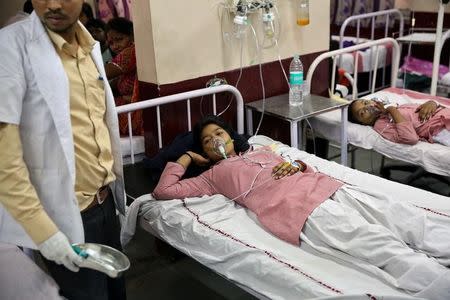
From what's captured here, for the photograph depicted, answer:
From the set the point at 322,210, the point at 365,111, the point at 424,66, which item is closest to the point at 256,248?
the point at 322,210

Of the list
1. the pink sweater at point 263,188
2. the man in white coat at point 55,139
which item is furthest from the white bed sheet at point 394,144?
the man in white coat at point 55,139

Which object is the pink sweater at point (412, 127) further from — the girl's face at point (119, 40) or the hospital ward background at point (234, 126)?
the girl's face at point (119, 40)

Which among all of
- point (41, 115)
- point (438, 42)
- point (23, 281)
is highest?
point (41, 115)

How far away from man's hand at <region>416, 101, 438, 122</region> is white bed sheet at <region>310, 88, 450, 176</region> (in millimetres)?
256

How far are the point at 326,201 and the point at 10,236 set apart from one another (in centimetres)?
132

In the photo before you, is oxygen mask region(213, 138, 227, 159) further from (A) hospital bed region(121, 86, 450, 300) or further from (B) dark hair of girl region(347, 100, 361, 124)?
(B) dark hair of girl region(347, 100, 361, 124)

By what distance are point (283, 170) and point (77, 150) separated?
1.20 metres

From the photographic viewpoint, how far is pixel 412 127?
10.6 feet

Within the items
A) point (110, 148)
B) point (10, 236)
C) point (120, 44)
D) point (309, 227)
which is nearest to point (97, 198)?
point (110, 148)

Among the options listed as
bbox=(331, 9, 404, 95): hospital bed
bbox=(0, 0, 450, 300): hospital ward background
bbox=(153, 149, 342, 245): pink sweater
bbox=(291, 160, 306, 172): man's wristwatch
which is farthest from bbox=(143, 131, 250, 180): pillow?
bbox=(331, 9, 404, 95): hospital bed

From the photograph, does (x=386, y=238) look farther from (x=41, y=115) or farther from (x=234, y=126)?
(x=234, y=126)

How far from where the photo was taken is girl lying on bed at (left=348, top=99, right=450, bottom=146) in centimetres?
318

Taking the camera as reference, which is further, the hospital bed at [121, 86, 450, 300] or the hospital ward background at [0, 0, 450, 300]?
the hospital ward background at [0, 0, 450, 300]

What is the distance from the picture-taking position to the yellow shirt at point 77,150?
138 cm
